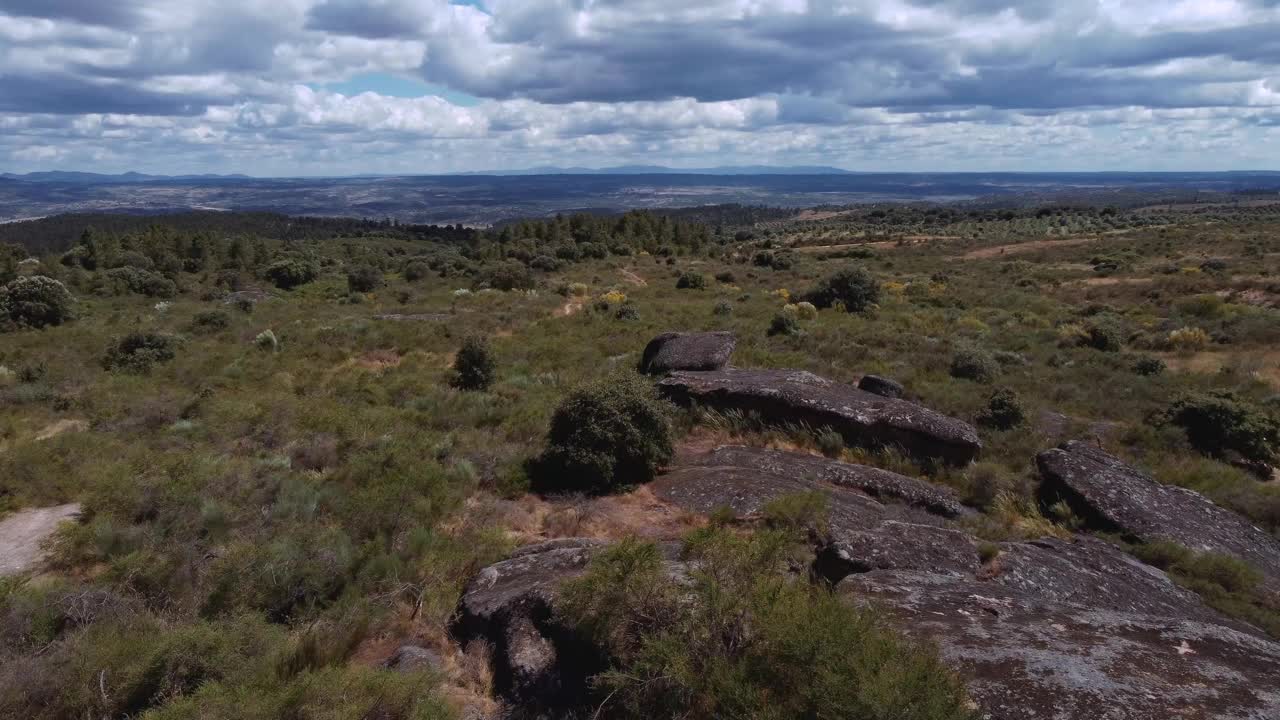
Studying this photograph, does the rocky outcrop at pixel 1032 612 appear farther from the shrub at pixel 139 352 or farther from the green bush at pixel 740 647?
the shrub at pixel 139 352

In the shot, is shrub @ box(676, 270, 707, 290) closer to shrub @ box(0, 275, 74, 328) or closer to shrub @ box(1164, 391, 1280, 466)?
shrub @ box(1164, 391, 1280, 466)

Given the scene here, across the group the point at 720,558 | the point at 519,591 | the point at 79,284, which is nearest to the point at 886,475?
the point at 720,558

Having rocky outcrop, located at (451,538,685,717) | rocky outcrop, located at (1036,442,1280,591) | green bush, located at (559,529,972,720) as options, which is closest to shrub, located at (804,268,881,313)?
rocky outcrop, located at (1036,442,1280,591)

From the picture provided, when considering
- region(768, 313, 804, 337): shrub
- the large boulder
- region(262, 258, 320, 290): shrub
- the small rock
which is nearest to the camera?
the large boulder

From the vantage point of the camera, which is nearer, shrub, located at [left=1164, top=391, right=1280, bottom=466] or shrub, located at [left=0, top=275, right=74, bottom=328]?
shrub, located at [left=1164, top=391, right=1280, bottom=466]

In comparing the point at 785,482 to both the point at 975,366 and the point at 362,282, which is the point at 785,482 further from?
the point at 362,282

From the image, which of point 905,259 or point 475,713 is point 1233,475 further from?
point 905,259
